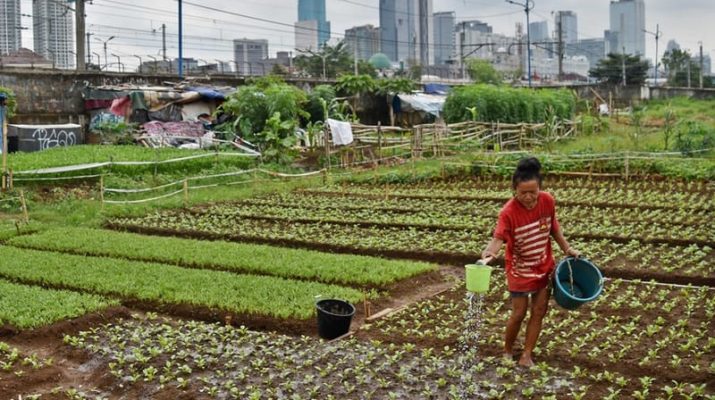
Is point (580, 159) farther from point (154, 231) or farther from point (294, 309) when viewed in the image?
point (294, 309)

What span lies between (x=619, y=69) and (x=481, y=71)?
43.4 ft

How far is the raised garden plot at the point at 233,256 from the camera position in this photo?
12055 millimetres

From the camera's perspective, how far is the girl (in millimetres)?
7520

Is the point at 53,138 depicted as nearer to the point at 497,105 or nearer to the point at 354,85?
the point at 354,85

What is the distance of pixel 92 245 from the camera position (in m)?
14.6

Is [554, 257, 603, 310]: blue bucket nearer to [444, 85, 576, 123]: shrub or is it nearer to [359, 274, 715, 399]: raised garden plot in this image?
[359, 274, 715, 399]: raised garden plot

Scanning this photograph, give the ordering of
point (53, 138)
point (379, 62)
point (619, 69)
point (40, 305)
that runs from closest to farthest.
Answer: point (40, 305) → point (53, 138) → point (379, 62) → point (619, 69)

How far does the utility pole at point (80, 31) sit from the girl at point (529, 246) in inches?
1018

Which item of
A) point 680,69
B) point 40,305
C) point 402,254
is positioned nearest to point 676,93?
point 680,69

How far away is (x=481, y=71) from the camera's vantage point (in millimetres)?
79750

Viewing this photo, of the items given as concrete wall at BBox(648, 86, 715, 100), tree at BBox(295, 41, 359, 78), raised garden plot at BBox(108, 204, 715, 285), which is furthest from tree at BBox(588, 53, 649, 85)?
raised garden plot at BBox(108, 204, 715, 285)

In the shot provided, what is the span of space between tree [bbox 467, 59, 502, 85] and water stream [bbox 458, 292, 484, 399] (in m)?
69.6

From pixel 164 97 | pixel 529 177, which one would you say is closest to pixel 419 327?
pixel 529 177

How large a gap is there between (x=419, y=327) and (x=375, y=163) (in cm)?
1897
